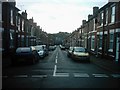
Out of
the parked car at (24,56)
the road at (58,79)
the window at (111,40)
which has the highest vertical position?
the window at (111,40)

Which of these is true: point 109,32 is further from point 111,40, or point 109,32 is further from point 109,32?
point 111,40

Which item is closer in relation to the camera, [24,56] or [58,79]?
[58,79]

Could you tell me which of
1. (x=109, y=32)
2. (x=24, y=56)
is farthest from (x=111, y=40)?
(x=24, y=56)

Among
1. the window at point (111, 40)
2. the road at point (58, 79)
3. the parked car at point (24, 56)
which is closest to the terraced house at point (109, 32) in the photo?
the window at point (111, 40)

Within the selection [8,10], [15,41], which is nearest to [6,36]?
[8,10]

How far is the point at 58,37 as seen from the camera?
513 ft

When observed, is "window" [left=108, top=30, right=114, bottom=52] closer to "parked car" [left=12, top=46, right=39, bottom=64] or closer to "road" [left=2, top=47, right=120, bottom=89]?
"parked car" [left=12, top=46, right=39, bottom=64]

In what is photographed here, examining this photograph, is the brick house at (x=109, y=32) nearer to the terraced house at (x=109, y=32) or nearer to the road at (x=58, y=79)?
the terraced house at (x=109, y=32)

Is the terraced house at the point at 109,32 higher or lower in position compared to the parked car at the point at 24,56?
higher

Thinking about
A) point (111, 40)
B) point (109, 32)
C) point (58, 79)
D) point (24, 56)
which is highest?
point (109, 32)

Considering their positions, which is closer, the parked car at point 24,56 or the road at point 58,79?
the road at point 58,79

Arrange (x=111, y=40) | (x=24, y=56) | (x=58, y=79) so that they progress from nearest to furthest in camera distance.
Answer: (x=58, y=79) → (x=24, y=56) → (x=111, y=40)

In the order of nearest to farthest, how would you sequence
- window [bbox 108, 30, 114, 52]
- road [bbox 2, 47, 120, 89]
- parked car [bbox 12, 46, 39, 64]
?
road [bbox 2, 47, 120, 89] → parked car [bbox 12, 46, 39, 64] → window [bbox 108, 30, 114, 52]

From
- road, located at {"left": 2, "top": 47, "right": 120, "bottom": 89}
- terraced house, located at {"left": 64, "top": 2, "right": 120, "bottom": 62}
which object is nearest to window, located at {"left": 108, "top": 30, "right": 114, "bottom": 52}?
terraced house, located at {"left": 64, "top": 2, "right": 120, "bottom": 62}
